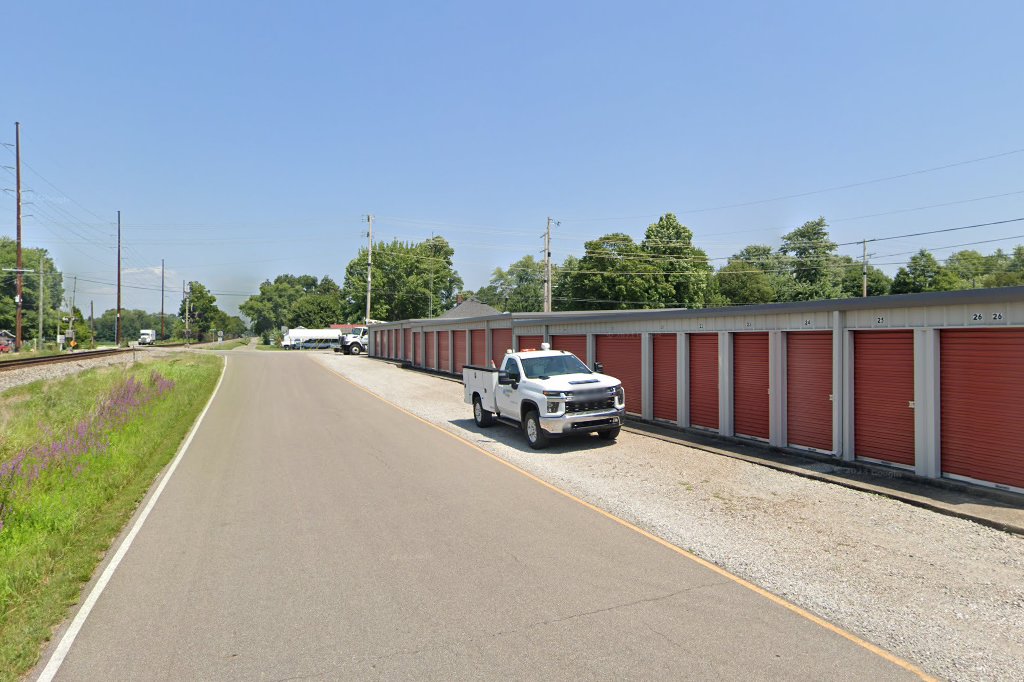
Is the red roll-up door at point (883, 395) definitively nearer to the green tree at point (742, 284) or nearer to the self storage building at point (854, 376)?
the self storage building at point (854, 376)

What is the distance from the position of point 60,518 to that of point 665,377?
1330cm

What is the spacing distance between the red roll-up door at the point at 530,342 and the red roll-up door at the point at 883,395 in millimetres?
13445

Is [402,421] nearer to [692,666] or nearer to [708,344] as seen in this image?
[708,344]

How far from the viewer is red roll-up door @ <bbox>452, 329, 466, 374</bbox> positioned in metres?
33.2

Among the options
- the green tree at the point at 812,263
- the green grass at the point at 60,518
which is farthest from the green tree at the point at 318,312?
the green grass at the point at 60,518

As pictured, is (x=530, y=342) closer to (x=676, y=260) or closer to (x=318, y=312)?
(x=676, y=260)

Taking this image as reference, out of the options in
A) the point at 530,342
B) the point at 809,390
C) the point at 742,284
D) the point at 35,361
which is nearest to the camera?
the point at 809,390

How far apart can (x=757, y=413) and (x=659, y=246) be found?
55.9m

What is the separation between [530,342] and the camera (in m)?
24.7

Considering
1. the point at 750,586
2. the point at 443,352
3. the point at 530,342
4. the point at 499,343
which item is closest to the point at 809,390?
the point at 750,586

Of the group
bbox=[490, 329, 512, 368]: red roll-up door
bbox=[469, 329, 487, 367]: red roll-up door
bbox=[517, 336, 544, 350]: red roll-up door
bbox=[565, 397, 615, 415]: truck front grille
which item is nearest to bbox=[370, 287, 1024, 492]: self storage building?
bbox=[565, 397, 615, 415]: truck front grille

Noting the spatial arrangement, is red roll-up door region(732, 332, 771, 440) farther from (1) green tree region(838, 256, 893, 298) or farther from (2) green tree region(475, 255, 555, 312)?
(2) green tree region(475, 255, 555, 312)

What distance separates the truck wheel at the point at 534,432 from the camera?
1279 centimetres

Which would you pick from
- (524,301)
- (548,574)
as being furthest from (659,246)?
(548,574)
